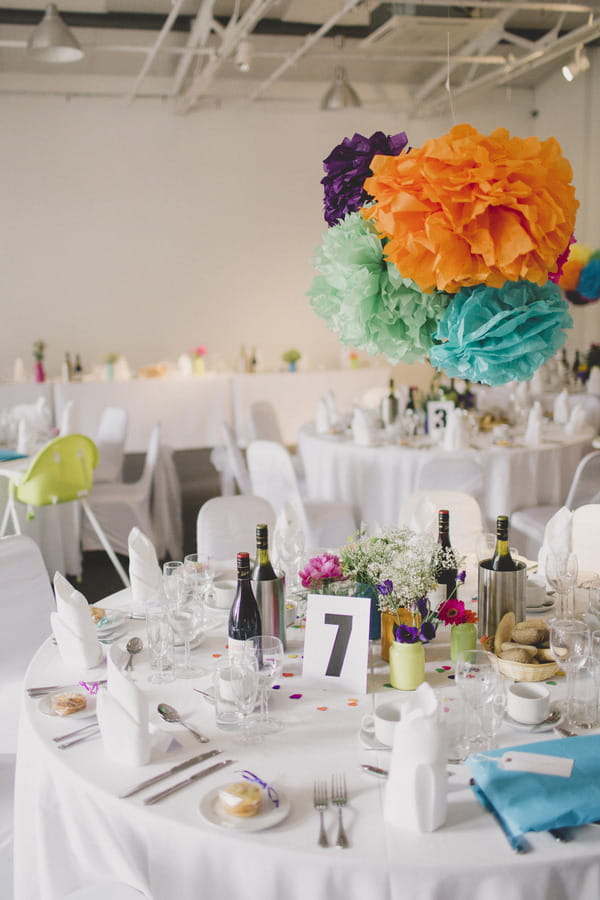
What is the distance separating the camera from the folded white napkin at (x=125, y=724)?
161cm

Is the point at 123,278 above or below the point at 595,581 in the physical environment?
above

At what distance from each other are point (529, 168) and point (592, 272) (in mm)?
6353

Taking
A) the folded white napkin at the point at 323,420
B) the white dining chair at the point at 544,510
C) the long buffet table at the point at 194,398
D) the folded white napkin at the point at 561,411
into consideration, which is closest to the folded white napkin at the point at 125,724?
the white dining chair at the point at 544,510

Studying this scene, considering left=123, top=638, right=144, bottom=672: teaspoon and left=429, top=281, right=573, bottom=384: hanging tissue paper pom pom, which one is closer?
left=429, top=281, right=573, bottom=384: hanging tissue paper pom pom

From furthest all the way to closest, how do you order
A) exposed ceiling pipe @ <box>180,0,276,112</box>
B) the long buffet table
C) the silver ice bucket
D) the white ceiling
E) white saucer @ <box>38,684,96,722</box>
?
the long buffet table < the white ceiling < exposed ceiling pipe @ <box>180,0,276,112</box> < the silver ice bucket < white saucer @ <box>38,684,96,722</box>

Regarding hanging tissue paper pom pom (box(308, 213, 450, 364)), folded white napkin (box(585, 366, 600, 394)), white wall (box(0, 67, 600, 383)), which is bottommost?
folded white napkin (box(585, 366, 600, 394))

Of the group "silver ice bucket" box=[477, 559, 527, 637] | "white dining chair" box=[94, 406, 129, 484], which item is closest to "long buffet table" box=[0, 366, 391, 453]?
"white dining chair" box=[94, 406, 129, 484]

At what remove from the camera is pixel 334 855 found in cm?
133

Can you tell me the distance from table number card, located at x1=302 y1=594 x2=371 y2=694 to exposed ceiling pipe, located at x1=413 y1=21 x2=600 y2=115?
216 inches

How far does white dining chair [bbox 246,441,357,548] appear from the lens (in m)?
4.62

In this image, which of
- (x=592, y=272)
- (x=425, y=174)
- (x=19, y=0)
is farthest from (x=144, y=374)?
(x=425, y=174)

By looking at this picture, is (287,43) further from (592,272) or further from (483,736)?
(483,736)

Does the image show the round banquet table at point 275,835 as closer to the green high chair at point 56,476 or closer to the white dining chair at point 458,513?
the white dining chair at point 458,513

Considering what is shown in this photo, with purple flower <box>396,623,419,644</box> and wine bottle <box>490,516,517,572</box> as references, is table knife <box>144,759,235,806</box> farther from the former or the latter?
wine bottle <box>490,516,517,572</box>
